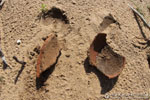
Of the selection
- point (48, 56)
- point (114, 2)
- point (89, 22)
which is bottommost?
point (48, 56)

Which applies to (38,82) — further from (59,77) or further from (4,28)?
(4,28)

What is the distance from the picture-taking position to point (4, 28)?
279cm

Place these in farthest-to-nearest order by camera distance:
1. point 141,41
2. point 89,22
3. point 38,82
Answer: point 141,41 < point 89,22 < point 38,82

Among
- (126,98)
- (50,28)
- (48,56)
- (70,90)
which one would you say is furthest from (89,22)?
(126,98)

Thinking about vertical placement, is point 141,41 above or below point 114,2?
below

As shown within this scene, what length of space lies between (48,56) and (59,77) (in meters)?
0.33

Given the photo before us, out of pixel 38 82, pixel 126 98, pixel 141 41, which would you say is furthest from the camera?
pixel 141 41

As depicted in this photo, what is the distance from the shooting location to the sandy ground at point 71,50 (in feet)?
7.75

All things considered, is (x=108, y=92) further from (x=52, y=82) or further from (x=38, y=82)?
(x=38, y=82)

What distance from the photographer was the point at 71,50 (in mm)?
2502

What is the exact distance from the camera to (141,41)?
2.93m

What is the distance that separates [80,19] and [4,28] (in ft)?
4.10

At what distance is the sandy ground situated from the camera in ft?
7.75

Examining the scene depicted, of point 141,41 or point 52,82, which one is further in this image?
point 141,41
